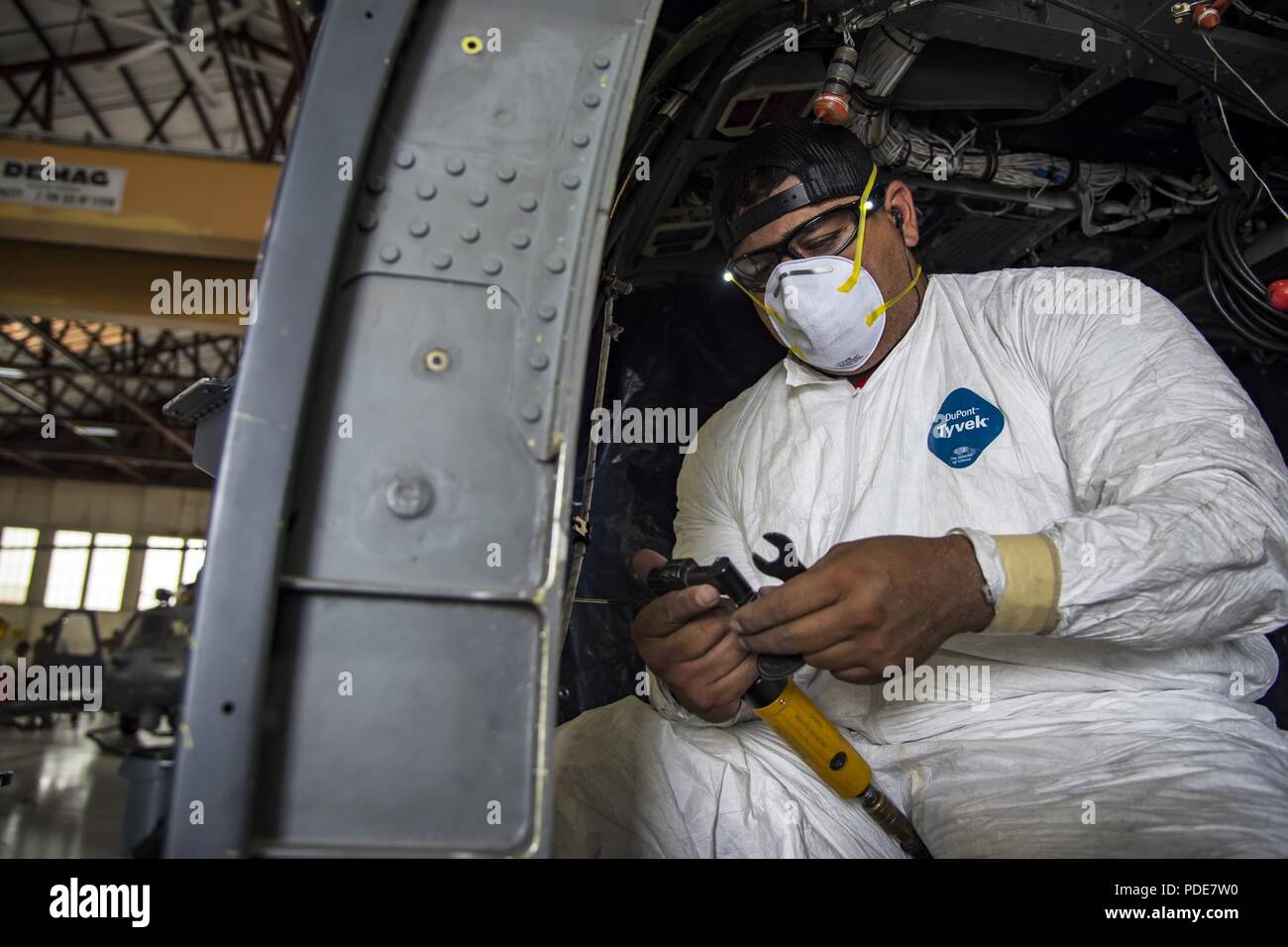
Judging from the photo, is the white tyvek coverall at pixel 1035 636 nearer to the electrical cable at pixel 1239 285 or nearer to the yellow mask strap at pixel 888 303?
the yellow mask strap at pixel 888 303

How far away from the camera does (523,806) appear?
994mm

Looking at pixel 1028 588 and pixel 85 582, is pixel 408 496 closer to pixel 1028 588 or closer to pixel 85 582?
pixel 1028 588

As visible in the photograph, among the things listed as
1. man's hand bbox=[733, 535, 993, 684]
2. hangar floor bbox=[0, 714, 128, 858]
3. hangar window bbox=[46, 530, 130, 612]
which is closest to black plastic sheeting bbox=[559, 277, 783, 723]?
man's hand bbox=[733, 535, 993, 684]

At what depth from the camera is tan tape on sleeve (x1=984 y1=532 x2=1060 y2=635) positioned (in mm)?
1279

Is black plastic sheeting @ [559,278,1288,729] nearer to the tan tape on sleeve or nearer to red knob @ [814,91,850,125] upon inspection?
red knob @ [814,91,850,125]

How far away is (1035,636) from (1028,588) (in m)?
0.41

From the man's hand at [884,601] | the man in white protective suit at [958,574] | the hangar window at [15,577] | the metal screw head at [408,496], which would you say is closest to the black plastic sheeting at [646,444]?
the man in white protective suit at [958,574]

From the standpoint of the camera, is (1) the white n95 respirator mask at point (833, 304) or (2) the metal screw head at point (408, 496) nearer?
(2) the metal screw head at point (408, 496)

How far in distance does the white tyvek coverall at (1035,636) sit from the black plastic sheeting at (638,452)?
2.51 feet

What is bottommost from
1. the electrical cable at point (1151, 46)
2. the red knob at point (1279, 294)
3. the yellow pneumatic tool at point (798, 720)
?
the yellow pneumatic tool at point (798, 720)

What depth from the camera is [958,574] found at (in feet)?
4.22

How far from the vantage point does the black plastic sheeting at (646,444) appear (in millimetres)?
2865

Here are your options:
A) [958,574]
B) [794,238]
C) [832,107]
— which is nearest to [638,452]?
[794,238]
